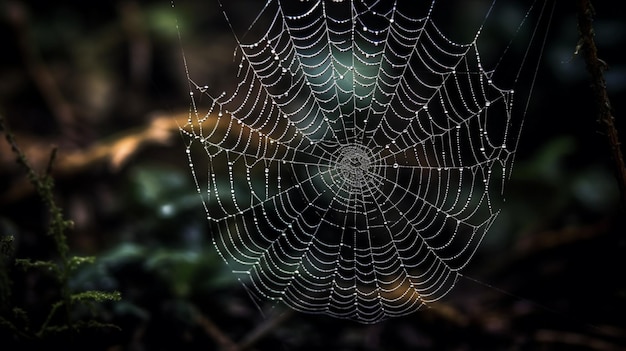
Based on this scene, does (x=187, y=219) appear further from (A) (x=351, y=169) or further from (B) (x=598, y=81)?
(B) (x=598, y=81)

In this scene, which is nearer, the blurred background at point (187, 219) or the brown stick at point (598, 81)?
the brown stick at point (598, 81)

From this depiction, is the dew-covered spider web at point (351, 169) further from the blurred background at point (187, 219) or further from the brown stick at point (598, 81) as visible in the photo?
the brown stick at point (598, 81)

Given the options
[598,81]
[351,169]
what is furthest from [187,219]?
[598,81]

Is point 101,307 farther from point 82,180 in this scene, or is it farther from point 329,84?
point 329,84

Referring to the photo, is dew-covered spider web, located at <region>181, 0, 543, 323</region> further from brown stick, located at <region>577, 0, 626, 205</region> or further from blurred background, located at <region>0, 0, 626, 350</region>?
brown stick, located at <region>577, 0, 626, 205</region>

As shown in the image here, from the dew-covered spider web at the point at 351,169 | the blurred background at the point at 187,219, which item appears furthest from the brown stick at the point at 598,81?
the dew-covered spider web at the point at 351,169

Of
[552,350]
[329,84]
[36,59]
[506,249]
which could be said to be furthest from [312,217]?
[36,59]
